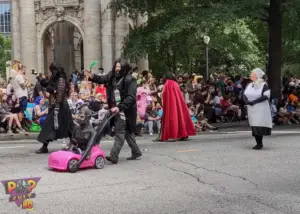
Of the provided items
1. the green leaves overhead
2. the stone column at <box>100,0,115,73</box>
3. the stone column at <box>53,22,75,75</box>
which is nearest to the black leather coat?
the green leaves overhead

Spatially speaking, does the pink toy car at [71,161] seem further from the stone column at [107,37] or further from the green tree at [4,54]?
the green tree at [4,54]

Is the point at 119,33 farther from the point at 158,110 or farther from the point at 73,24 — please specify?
the point at 158,110

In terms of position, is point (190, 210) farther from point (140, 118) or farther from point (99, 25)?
point (99, 25)

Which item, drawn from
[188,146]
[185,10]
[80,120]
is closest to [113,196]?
[80,120]

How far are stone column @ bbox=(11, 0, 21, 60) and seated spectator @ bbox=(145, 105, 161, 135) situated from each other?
11.6 m

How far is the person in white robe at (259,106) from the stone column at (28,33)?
16.0 metres

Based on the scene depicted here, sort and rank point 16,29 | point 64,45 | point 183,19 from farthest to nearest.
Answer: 1. point 64,45
2. point 16,29
3. point 183,19

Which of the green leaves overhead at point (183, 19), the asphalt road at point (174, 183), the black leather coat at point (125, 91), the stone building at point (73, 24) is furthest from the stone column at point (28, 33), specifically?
the black leather coat at point (125, 91)

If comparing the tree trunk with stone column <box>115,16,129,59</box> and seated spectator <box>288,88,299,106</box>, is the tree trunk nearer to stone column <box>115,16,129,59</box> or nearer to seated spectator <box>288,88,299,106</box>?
seated spectator <box>288,88,299,106</box>

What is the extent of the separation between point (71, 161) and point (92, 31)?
54.2 feet

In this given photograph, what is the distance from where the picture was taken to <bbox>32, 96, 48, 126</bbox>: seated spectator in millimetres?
14438

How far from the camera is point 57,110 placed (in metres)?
10.3

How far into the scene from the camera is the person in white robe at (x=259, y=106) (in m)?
10.8

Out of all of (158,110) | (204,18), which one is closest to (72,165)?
(158,110)
